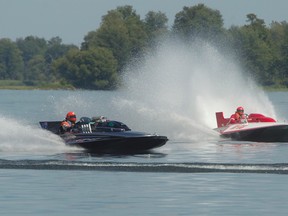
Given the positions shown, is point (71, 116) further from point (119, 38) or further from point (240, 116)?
point (119, 38)

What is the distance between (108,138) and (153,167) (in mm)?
4944

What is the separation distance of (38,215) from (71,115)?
43.2 ft

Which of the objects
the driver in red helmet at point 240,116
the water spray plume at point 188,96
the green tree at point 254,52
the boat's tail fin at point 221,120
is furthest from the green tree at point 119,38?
the driver in red helmet at point 240,116

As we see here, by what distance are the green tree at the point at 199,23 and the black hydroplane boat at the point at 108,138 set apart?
11176cm

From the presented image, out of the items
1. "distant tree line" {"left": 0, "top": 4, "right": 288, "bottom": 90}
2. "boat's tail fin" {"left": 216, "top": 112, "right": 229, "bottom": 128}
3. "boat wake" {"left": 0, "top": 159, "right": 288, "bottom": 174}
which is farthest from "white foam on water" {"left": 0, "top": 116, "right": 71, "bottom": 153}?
"distant tree line" {"left": 0, "top": 4, "right": 288, "bottom": 90}

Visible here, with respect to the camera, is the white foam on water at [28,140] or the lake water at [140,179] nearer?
the lake water at [140,179]

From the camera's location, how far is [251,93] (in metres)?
58.4

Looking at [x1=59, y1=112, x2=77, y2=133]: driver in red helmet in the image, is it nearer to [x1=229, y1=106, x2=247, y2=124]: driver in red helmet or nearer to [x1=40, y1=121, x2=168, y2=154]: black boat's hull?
[x1=40, y1=121, x2=168, y2=154]: black boat's hull

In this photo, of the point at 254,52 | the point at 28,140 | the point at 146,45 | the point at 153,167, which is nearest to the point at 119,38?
the point at 146,45

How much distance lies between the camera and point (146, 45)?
153125 millimetres

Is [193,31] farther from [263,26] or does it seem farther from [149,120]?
[149,120]

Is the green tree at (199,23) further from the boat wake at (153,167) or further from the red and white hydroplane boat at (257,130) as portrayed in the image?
the boat wake at (153,167)

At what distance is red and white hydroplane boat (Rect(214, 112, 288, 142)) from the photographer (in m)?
38.3

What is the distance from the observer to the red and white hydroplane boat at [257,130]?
38.3m
